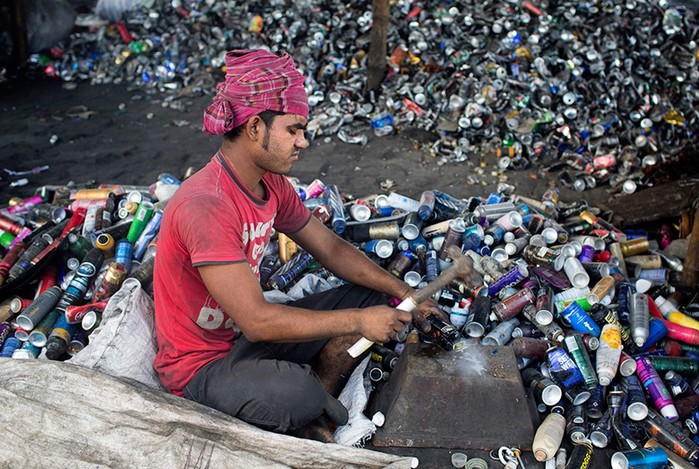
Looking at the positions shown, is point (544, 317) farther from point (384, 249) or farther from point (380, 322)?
point (380, 322)

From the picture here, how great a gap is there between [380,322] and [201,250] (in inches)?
32.5

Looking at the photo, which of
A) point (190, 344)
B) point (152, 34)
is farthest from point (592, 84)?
point (152, 34)

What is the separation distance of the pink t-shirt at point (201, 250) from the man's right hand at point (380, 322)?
0.59 metres

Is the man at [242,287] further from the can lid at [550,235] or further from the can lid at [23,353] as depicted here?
the can lid at [550,235]

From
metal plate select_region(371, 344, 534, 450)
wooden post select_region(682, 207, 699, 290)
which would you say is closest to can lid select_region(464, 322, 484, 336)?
metal plate select_region(371, 344, 534, 450)

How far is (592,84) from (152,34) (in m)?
6.71

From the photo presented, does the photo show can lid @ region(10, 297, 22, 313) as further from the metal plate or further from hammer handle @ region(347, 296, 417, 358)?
the metal plate

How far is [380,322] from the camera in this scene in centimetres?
258

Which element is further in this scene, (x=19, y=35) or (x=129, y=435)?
(x=19, y=35)

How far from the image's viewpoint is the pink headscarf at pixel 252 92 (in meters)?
2.50

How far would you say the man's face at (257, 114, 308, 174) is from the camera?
258 centimetres

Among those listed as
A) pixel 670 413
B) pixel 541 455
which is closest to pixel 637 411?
pixel 670 413

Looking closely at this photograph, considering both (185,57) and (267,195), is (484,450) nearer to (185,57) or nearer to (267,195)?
(267,195)

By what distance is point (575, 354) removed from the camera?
126 inches
